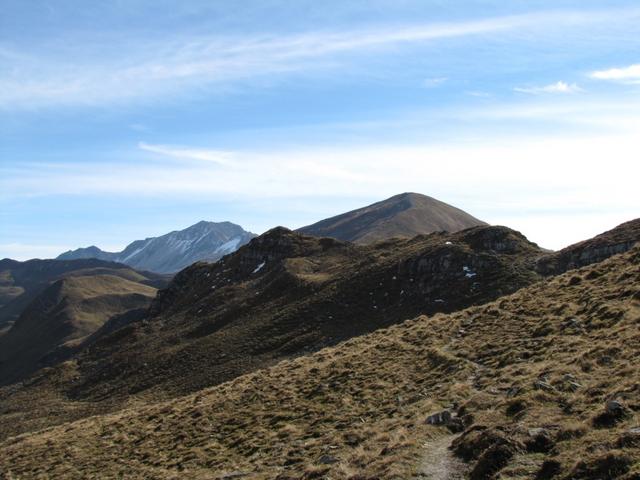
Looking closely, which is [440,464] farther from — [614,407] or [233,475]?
[233,475]

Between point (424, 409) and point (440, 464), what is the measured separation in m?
6.74

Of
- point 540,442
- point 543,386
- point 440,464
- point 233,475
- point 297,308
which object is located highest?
point 297,308

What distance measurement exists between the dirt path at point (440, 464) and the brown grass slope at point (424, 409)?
272mm

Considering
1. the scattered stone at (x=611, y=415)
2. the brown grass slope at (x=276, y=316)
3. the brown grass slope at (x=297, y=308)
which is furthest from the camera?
the brown grass slope at (x=297, y=308)

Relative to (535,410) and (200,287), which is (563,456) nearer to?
(535,410)

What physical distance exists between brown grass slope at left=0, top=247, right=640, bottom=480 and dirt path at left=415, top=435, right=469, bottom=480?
0.27 m

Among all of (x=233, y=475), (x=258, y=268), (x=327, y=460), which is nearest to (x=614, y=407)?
(x=327, y=460)

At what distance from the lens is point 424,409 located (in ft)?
76.2

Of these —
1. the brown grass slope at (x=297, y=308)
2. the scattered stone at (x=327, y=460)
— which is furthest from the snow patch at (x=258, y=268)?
the scattered stone at (x=327, y=460)

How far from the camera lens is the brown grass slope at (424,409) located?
15.5m

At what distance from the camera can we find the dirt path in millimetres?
15656

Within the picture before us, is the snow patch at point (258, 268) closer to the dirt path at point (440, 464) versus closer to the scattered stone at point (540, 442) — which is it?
the dirt path at point (440, 464)

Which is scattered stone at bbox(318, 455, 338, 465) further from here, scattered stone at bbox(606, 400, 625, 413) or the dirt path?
scattered stone at bbox(606, 400, 625, 413)

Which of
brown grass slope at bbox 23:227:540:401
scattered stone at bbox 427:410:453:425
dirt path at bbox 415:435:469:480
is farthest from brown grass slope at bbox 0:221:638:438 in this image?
dirt path at bbox 415:435:469:480
